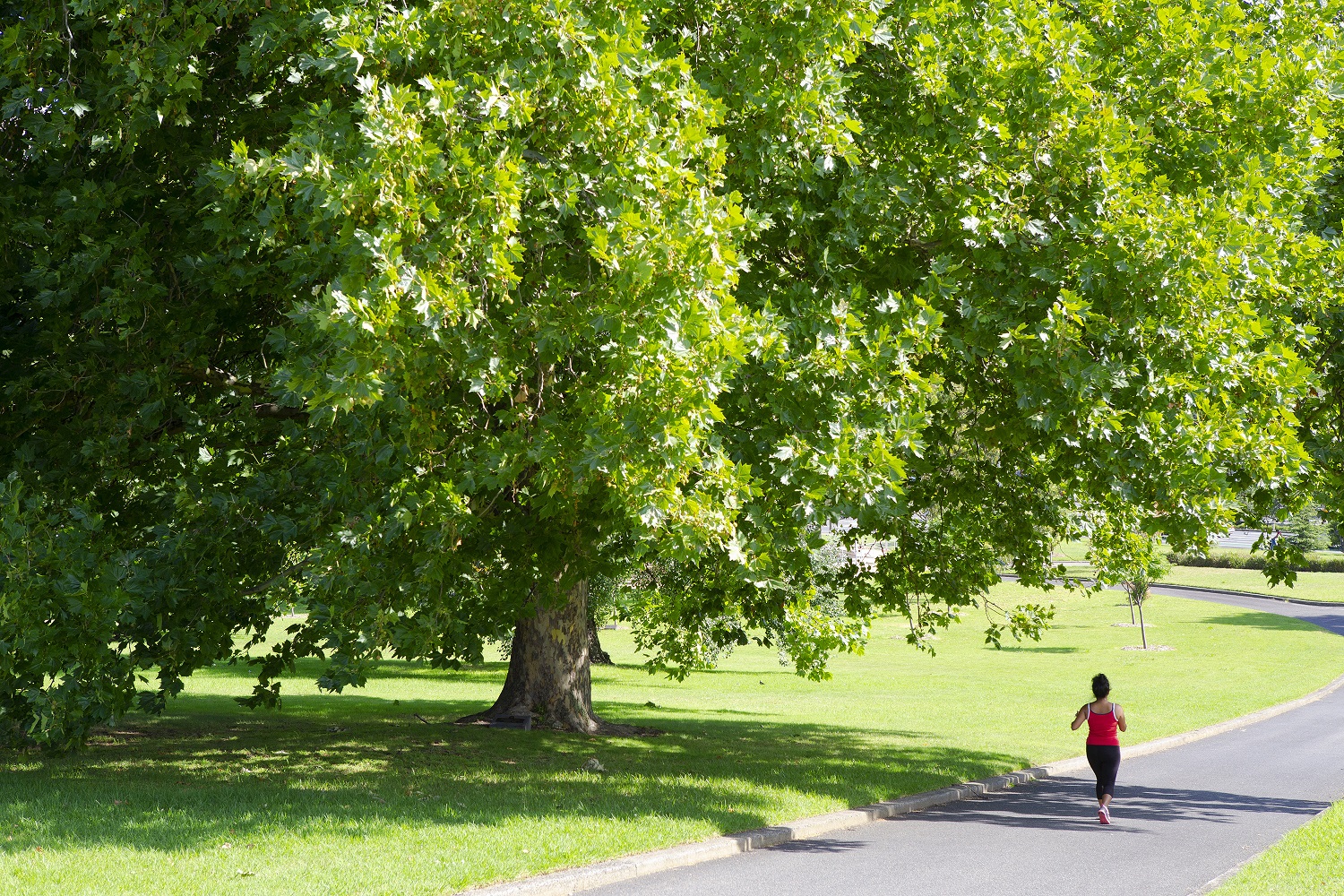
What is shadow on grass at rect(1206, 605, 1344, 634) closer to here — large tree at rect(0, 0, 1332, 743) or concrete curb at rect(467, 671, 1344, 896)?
concrete curb at rect(467, 671, 1344, 896)

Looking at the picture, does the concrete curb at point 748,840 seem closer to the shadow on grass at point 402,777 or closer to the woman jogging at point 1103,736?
the shadow on grass at point 402,777

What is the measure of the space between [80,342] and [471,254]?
5.20 metres

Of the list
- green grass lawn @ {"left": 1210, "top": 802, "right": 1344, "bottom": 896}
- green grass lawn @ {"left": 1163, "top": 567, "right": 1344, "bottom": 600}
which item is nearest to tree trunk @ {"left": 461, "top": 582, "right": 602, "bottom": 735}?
green grass lawn @ {"left": 1210, "top": 802, "right": 1344, "bottom": 896}

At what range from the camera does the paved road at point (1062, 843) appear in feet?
27.8

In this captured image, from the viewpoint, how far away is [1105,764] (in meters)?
11.7

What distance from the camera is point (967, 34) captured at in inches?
417

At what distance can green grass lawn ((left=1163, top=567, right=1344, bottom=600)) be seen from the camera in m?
65.4

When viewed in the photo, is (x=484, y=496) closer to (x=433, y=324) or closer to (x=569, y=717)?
(x=433, y=324)

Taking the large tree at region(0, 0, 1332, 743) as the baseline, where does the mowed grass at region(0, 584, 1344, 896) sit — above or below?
below

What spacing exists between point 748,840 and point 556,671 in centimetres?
829

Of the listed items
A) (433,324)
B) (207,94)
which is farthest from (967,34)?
(207,94)

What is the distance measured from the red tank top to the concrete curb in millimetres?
1897

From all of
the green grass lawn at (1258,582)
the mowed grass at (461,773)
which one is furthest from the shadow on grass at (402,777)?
the green grass lawn at (1258,582)

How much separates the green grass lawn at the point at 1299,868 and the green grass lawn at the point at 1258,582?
57.7 m
